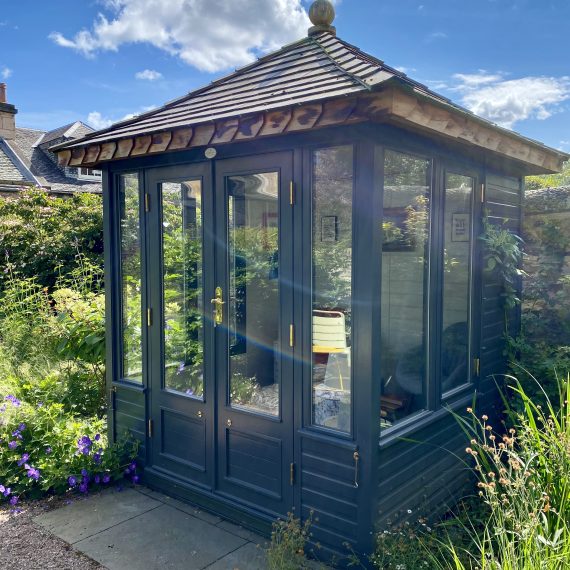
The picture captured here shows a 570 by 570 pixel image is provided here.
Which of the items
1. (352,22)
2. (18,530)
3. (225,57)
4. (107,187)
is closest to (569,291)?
(352,22)

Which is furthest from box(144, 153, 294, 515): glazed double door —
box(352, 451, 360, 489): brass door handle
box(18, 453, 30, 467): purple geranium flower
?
box(18, 453, 30, 467): purple geranium flower

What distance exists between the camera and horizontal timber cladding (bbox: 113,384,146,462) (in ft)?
12.7

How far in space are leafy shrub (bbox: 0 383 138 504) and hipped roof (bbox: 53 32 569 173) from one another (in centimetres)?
206

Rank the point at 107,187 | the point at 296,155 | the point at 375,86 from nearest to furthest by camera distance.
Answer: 1. the point at 375,86
2. the point at 296,155
3. the point at 107,187

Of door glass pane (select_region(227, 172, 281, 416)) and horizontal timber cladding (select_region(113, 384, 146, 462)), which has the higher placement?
door glass pane (select_region(227, 172, 281, 416))

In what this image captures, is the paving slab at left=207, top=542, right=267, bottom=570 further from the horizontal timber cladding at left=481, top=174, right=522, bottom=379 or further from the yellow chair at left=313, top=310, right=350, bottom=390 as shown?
the horizontal timber cladding at left=481, top=174, right=522, bottom=379

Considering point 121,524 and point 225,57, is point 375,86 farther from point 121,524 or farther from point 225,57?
point 225,57

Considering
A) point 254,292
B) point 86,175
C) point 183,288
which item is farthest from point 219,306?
point 86,175

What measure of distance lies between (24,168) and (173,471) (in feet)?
53.3

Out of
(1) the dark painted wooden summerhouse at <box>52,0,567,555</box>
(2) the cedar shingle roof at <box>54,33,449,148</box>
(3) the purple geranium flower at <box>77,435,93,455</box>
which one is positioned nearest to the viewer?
(2) the cedar shingle roof at <box>54,33,449,148</box>

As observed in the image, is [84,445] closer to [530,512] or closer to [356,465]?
[356,465]

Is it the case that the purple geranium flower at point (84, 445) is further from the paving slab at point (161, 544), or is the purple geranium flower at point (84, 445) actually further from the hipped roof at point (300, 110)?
the hipped roof at point (300, 110)

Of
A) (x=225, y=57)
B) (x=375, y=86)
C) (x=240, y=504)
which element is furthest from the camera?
(x=225, y=57)

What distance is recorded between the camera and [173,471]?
368cm
